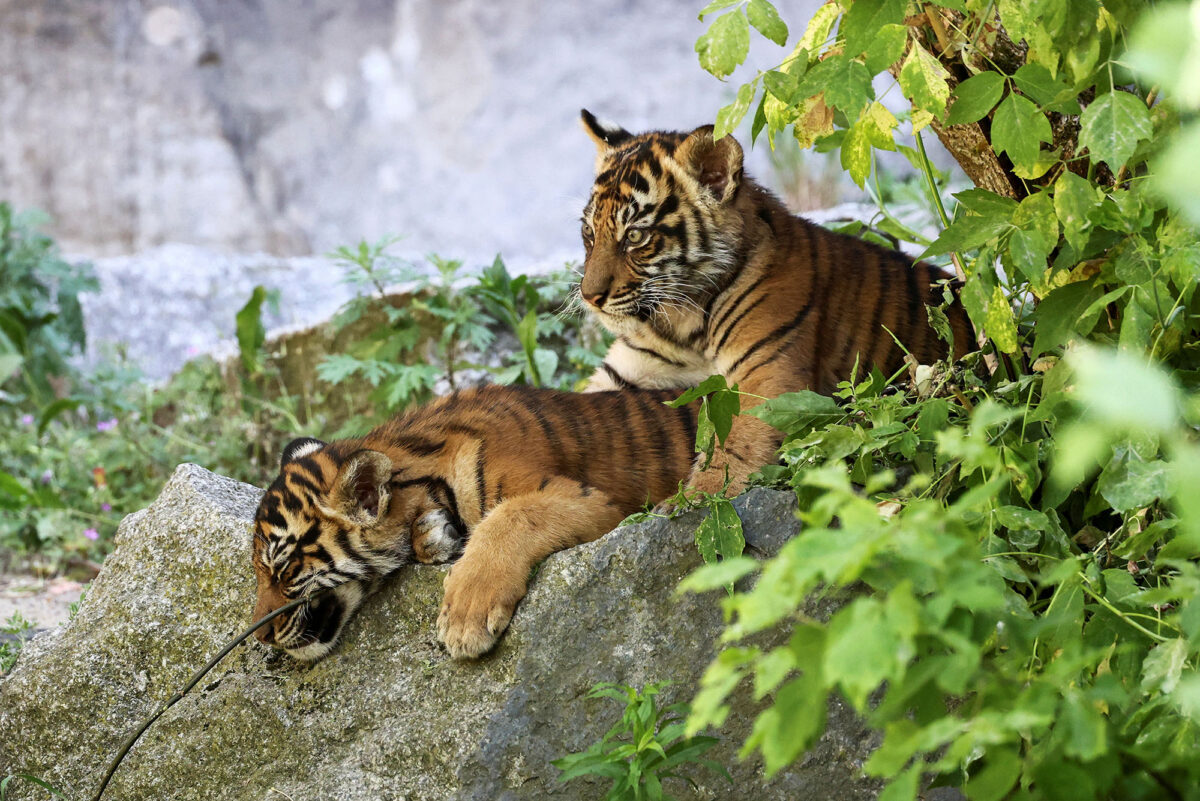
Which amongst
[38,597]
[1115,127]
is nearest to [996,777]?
[1115,127]

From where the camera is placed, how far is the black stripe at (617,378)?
333 cm

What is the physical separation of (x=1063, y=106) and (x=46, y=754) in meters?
2.50

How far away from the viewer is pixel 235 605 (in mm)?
2621

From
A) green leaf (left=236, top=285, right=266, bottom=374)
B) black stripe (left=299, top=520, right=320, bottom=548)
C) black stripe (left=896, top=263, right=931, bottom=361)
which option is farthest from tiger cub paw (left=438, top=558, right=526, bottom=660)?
green leaf (left=236, top=285, right=266, bottom=374)

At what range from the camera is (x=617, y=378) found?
3.41m

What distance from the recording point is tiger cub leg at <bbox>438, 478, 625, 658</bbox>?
2209 mm

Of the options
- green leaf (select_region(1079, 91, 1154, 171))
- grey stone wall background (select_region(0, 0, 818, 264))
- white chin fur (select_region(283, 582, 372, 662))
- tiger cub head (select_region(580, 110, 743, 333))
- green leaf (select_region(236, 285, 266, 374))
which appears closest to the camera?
green leaf (select_region(1079, 91, 1154, 171))

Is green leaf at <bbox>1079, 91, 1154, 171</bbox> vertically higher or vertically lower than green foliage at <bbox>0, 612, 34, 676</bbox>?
higher

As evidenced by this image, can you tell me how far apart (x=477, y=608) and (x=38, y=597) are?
8.97 feet

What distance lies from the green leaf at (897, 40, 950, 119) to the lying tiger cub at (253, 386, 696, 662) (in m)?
0.99

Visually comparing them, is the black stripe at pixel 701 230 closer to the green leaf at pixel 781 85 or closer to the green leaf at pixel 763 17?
the green leaf at pixel 781 85

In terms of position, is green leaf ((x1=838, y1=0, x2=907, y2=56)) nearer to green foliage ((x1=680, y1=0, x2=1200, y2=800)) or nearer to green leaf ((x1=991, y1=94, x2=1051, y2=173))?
green foliage ((x1=680, y1=0, x2=1200, y2=800))

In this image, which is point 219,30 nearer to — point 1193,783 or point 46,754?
point 46,754

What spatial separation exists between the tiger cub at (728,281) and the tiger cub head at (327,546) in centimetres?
88
